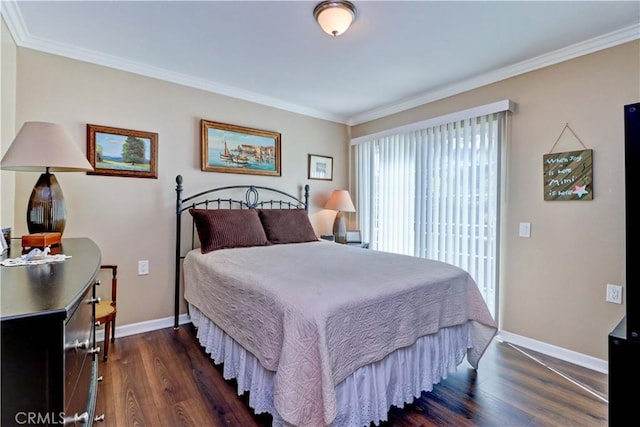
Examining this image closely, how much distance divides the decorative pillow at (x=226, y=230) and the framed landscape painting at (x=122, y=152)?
1.98 feet

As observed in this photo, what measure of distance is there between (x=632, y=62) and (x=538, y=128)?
2.17 feet

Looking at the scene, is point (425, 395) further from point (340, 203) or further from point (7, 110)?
point (7, 110)

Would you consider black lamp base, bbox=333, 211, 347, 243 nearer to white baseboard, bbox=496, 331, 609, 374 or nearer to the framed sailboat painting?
the framed sailboat painting

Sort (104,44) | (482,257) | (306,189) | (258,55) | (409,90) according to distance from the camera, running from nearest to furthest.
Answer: (104,44), (258,55), (482,257), (409,90), (306,189)

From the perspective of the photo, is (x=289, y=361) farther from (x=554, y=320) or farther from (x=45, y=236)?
(x=554, y=320)

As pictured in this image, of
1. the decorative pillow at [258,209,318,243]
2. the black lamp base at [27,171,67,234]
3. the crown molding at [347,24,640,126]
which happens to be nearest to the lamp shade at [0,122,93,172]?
the black lamp base at [27,171,67,234]

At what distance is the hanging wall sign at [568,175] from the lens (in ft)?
7.69

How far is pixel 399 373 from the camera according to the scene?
168 cm

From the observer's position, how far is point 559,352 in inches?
96.8

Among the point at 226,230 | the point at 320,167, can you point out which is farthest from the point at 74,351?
the point at 320,167

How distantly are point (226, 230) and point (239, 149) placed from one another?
1.09 meters

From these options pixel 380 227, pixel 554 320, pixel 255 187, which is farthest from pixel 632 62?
pixel 255 187

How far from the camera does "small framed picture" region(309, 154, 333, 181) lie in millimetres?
4055

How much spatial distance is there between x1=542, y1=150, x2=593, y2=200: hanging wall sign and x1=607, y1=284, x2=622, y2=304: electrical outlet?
0.67 meters
